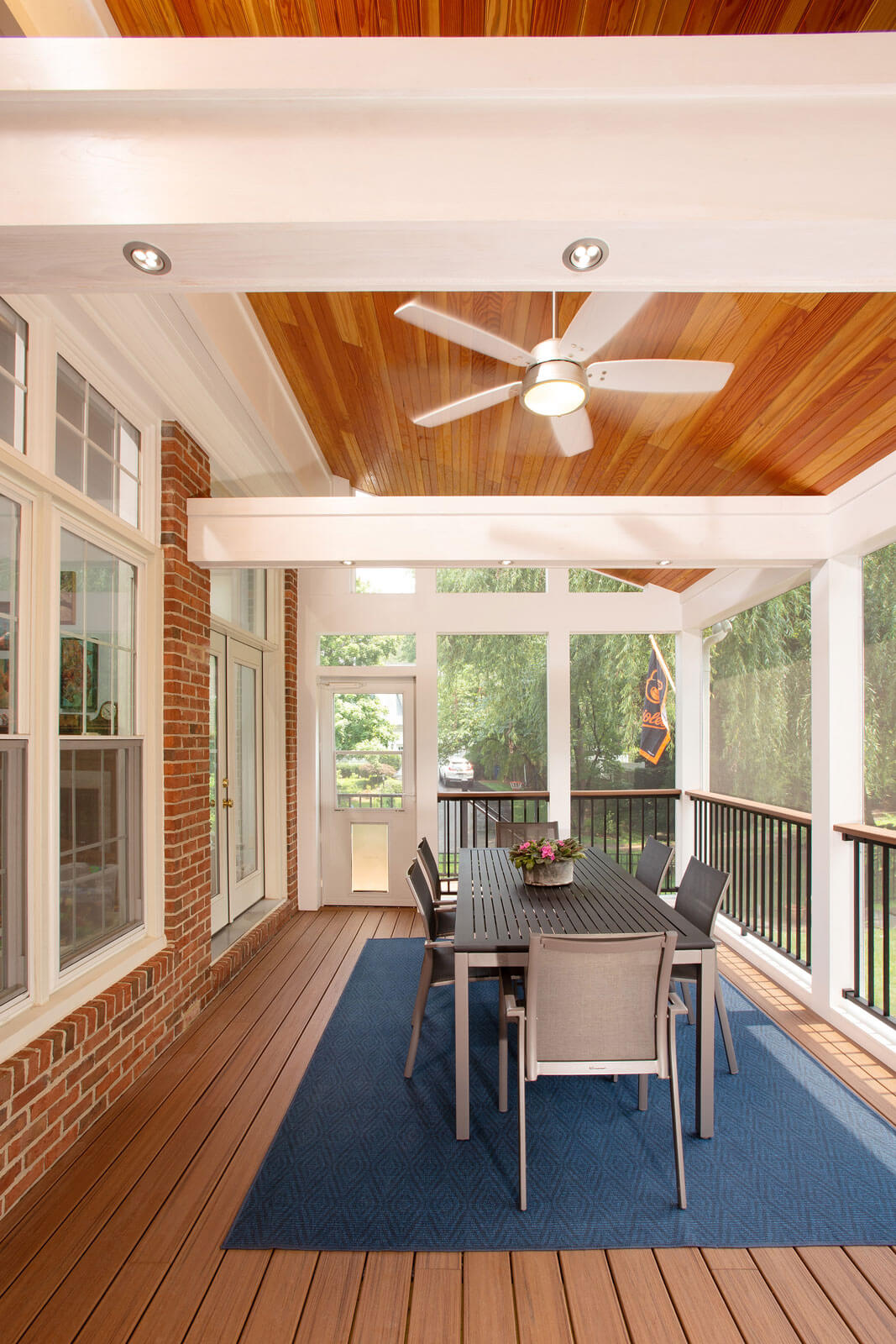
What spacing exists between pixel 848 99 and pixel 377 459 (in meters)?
4.34

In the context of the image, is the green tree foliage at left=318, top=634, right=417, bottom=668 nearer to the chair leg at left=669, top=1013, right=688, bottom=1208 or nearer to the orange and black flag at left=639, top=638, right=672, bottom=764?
the orange and black flag at left=639, top=638, right=672, bottom=764

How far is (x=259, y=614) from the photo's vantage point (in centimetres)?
537

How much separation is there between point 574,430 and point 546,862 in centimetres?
200

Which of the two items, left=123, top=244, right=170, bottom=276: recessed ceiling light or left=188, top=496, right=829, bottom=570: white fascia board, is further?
left=188, top=496, right=829, bottom=570: white fascia board

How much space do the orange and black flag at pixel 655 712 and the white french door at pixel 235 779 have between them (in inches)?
127

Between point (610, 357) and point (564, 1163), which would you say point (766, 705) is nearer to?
point (610, 357)

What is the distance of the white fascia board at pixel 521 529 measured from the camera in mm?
3824

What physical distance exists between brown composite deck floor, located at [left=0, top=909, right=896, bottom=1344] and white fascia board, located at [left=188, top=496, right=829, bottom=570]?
2.68 metres

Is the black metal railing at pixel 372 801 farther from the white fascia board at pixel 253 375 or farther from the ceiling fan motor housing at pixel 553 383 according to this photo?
the ceiling fan motor housing at pixel 553 383

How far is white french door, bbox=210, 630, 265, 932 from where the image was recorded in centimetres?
456

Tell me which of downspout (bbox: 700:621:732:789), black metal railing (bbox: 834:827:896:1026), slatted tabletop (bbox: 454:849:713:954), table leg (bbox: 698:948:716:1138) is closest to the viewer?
table leg (bbox: 698:948:716:1138)

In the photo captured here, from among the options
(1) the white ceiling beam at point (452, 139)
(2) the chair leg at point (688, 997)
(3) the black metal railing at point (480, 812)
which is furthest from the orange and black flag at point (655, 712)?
(1) the white ceiling beam at point (452, 139)

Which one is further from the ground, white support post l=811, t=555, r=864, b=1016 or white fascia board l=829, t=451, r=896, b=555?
white fascia board l=829, t=451, r=896, b=555

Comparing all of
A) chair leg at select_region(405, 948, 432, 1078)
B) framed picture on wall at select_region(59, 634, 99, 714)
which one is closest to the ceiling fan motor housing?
framed picture on wall at select_region(59, 634, 99, 714)
